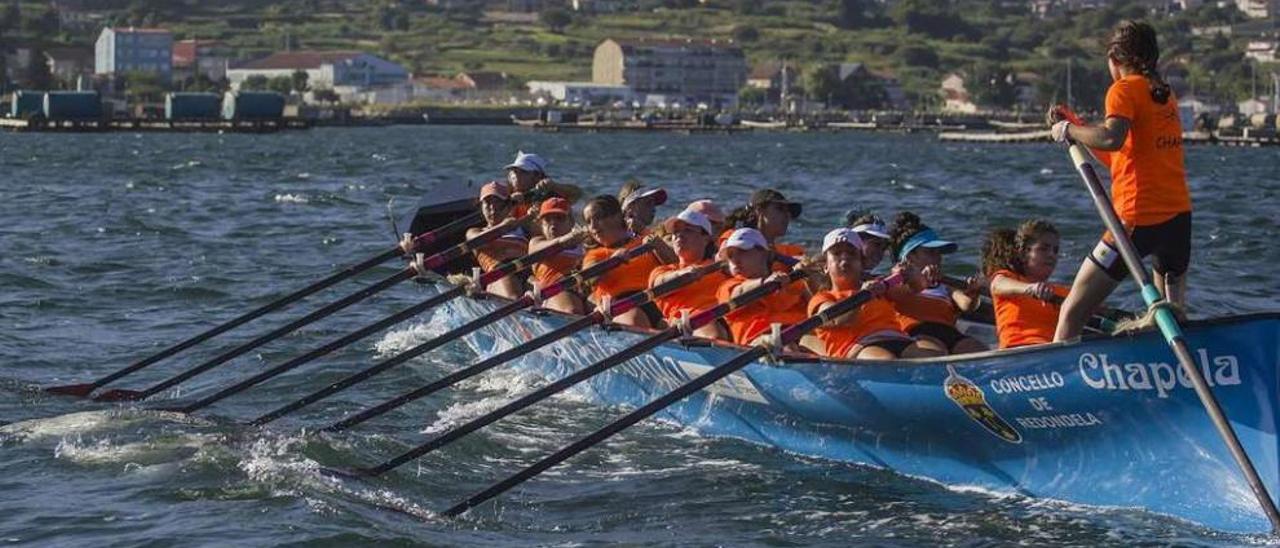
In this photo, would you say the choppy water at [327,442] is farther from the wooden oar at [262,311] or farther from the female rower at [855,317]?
the female rower at [855,317]

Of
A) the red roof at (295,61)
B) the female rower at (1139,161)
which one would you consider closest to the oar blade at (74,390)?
the female rower at (1139,161)

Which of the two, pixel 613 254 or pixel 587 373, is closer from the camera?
pixel 587 373

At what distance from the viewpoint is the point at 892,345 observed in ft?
42.0

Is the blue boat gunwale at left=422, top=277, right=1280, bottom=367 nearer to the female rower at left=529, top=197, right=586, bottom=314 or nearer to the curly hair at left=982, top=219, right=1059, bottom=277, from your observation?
the curly hair at left=982, top=219, right=1059, bottom=277

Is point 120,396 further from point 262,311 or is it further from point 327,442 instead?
point 327,442

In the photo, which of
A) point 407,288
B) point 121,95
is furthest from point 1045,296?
point 121,95

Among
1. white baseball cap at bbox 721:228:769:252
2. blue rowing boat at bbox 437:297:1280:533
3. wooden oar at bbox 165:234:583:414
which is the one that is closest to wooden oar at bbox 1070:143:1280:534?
blue rowing boat at bbox 437:297:1280:533

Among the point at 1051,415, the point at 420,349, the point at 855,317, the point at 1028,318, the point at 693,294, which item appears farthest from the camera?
the point at 420,349

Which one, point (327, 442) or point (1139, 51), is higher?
point (1139, 51)

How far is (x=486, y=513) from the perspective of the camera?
12242mm

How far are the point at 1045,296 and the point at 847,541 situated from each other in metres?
1.80

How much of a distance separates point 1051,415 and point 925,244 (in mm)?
2048

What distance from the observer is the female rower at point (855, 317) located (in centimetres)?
1277

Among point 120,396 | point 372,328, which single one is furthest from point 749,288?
point 120,396
